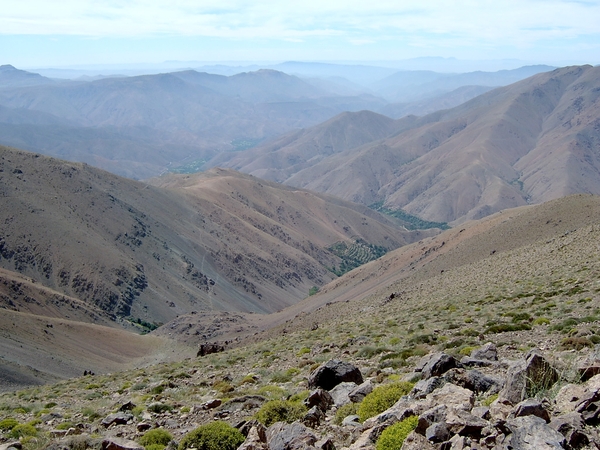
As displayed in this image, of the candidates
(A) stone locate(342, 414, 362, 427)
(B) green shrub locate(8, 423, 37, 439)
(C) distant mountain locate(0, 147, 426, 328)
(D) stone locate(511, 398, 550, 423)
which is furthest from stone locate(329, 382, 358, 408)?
(C) distant mountain locate(0, 147, 426, 328)

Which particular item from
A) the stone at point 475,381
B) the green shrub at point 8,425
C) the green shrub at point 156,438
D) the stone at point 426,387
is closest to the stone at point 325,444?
the stone at point 426,387

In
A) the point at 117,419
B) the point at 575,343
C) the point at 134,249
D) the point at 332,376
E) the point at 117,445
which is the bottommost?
the point at 134,249

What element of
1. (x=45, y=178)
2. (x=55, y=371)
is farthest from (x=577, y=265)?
(x=45, y=178)

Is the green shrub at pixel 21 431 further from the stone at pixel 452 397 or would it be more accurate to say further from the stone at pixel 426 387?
the stone at pixel 452 397

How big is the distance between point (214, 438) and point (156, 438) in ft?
6.89

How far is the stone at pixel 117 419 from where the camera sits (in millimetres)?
14695

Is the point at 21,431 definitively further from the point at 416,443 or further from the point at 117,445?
the point at 416,443

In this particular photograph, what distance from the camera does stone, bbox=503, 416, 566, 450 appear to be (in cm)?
738

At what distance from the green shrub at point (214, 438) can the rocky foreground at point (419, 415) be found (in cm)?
18

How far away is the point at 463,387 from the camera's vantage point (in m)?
11.3

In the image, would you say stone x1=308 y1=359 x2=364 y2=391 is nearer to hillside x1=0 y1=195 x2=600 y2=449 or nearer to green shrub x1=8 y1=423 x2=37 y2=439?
hillside x1=0 y1=195 x2=600 y2=449

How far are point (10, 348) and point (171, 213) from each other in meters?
90.9

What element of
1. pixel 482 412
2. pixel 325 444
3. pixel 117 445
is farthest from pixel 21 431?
pixel 482 412

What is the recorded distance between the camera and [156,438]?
12.5m
